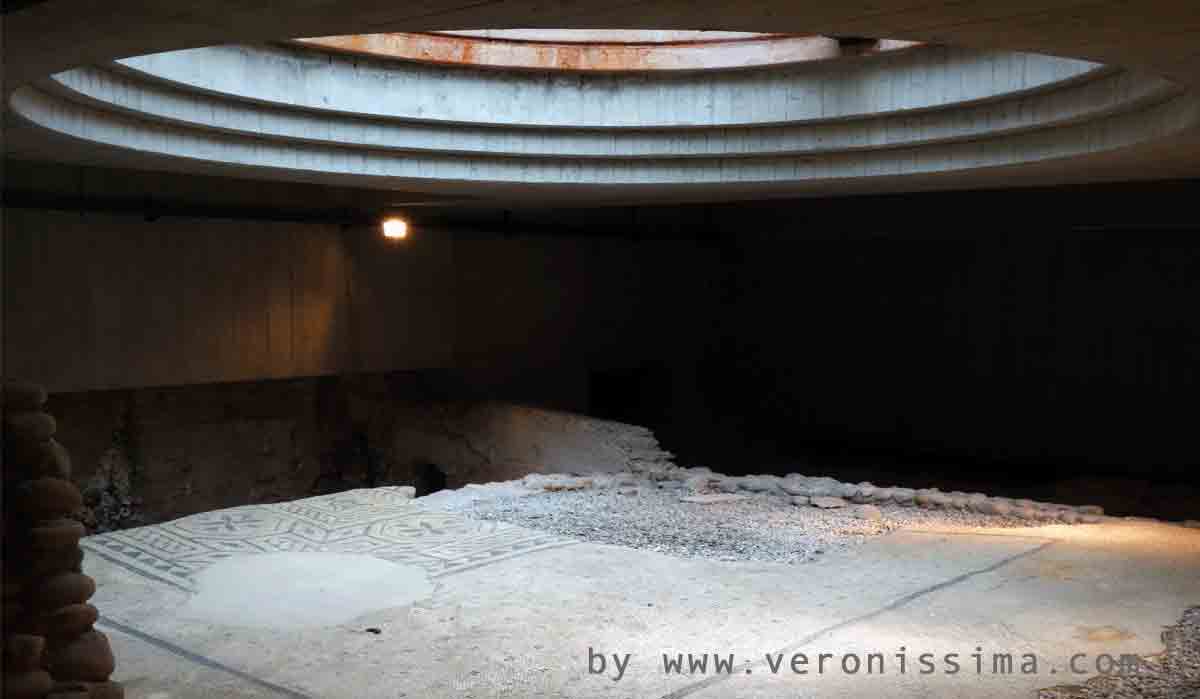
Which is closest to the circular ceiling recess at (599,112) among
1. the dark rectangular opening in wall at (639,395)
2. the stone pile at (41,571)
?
the stone pile at (41,571)

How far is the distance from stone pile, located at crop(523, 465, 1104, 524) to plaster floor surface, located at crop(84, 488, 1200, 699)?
512 mm

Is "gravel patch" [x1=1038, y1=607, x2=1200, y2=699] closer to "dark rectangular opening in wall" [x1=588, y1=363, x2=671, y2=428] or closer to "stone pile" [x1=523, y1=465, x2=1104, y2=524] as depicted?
"stone pile" [x1=523, y1=465, x2=1104, y2=524]

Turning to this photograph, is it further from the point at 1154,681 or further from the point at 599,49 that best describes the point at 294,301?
the point at 1154,681

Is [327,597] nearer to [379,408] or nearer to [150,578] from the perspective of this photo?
[150,578]

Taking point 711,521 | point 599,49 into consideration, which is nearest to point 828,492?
point 711,521

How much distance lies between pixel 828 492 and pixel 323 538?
4.68 metres

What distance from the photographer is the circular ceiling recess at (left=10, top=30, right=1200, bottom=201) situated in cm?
862

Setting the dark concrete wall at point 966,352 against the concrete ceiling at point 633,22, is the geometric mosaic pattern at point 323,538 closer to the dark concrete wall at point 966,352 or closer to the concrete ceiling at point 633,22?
the concrete ceiling at point 633,22

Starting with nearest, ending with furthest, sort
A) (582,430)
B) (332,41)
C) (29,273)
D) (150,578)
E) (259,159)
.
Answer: (150,578) < (332,41) < (259,159) < (29,273) < (582,430)

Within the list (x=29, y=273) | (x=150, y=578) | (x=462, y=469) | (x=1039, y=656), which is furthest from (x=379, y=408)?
(x=1039, y=656)

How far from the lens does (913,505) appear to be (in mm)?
10016

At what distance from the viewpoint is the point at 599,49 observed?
416 inches

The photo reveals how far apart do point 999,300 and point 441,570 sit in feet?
41.0

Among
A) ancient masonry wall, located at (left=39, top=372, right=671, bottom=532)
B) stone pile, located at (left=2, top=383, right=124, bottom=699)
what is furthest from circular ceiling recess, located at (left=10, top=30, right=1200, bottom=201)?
stone pile, located at (left=2, top=383, right=124, bottom=699)
